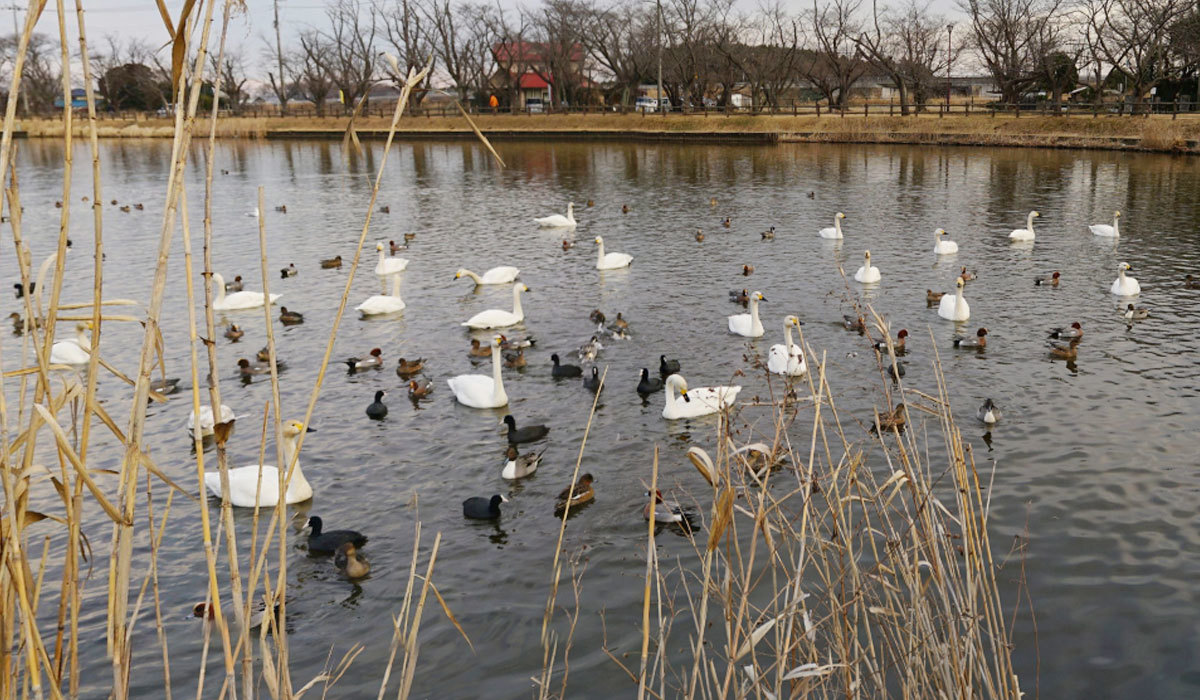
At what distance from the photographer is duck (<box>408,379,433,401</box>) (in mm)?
13338

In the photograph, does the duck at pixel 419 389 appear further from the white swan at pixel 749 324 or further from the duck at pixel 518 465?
the white swan at pixel 749 324

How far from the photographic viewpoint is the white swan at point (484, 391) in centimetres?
1290

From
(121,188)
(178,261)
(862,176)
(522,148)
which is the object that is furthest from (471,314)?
(522,148)

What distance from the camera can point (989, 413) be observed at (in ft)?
37.8

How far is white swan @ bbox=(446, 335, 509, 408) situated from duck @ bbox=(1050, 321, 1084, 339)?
27.9ft

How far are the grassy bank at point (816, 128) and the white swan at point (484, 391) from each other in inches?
1533

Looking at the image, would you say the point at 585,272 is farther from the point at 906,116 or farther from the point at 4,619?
the point at 906,116

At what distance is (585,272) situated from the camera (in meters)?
22.0

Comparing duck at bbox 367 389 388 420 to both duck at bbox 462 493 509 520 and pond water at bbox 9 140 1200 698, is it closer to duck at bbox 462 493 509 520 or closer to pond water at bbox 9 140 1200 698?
pond water at bbox 9 140 1200 698

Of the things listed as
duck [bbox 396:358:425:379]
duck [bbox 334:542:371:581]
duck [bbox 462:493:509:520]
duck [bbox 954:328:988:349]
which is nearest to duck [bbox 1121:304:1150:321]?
duck [bbox 954:328:988:349]

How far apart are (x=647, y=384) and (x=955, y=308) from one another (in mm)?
6537

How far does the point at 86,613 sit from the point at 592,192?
29.4 m

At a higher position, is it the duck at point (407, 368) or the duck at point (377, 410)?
the duck at point (407, 368)

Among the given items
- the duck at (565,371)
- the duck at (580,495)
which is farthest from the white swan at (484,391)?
the duck at (580,495)
